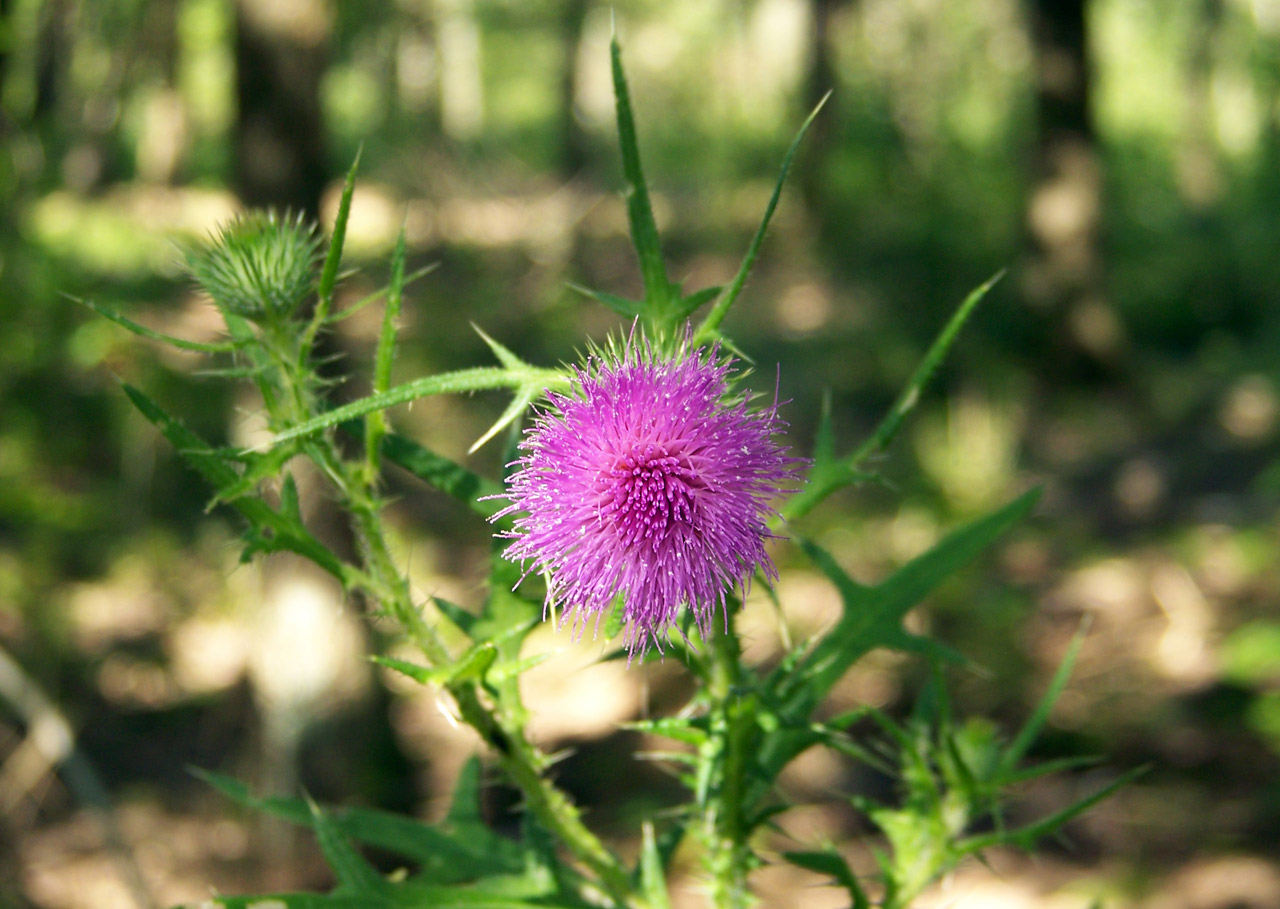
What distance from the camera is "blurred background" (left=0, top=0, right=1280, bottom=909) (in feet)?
13.6

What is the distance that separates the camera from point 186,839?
466 centimetres

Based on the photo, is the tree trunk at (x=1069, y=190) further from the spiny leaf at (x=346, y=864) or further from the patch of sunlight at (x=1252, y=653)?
the spiny leaf at (x=346, y=864)

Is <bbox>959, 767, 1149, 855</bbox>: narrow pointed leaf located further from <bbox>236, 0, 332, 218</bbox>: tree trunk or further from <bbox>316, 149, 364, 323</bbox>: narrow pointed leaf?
<bbox>236, 0, 332, 218</bbox>: tree trunk

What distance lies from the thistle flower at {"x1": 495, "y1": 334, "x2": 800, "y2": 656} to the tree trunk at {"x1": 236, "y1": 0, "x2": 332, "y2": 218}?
305cm

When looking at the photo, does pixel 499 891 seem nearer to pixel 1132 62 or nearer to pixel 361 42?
pixel 361 42


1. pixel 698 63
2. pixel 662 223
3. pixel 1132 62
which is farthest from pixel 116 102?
pixel 698 63

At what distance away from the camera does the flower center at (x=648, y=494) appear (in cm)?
102

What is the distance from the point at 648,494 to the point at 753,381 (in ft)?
26.6

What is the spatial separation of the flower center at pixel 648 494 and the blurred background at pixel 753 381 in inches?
5.2

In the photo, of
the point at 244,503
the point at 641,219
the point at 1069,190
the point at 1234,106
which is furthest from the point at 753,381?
the point at 1234,106

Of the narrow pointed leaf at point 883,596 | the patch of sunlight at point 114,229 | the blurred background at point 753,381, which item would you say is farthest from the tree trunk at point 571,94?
the narrow pointed leaf at point 883,596

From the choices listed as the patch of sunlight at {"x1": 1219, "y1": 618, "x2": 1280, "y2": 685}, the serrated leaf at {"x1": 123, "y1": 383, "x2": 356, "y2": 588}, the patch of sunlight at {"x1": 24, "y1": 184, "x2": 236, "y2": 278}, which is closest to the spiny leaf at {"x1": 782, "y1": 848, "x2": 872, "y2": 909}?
the serrated leaf at {"x1": 123, "y1": 383, "x2": 356, "y2": 588}

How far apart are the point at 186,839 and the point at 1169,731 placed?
4.36 m

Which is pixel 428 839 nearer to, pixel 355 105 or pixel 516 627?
pixel 516 627
